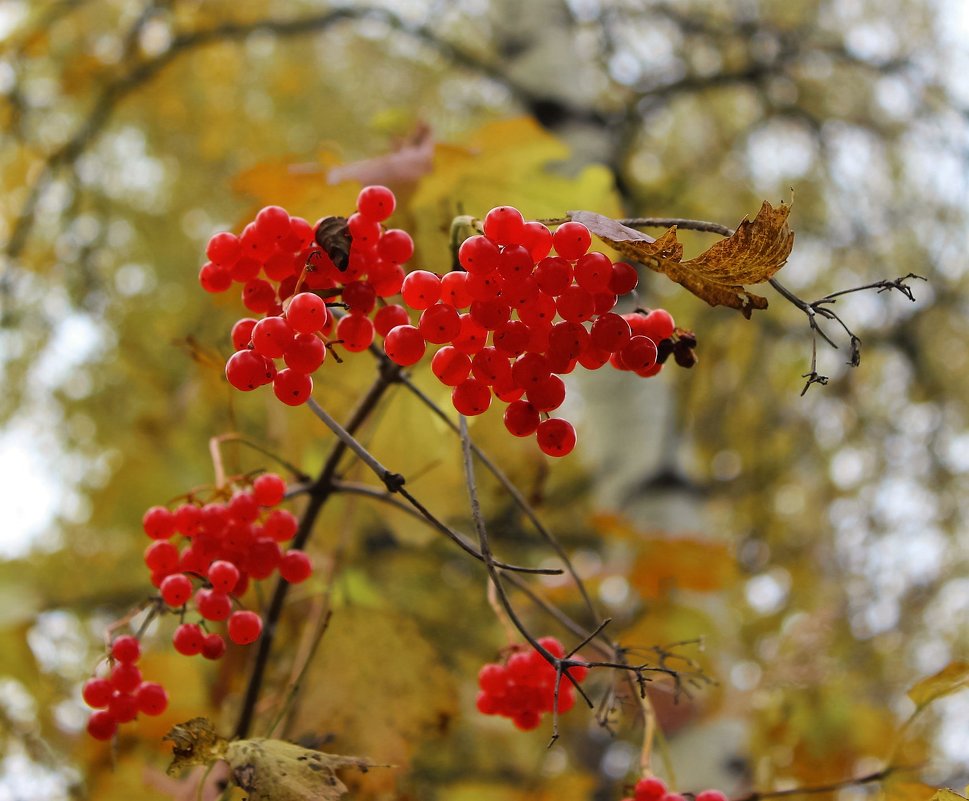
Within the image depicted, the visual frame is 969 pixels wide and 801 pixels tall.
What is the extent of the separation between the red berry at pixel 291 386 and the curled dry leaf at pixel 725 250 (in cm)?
26

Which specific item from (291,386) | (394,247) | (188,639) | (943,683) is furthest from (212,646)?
(943,683)

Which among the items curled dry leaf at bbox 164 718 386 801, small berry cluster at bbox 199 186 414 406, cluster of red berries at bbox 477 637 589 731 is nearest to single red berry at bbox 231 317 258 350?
small berry cluster at bbox 199 186 414 406

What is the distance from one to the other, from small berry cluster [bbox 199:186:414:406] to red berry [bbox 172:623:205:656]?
0.95 ft

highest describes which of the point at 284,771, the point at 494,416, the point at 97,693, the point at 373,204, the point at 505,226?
the point at 494,416

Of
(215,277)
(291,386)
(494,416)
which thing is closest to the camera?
(291,386)

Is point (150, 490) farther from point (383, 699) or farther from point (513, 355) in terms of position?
point (513, 355)

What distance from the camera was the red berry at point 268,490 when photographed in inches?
35.8

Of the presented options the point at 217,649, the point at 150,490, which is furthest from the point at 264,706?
the point at 150,490

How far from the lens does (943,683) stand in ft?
3.25

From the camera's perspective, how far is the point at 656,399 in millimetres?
2691

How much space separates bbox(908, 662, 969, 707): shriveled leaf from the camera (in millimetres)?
971

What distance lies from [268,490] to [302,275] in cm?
29

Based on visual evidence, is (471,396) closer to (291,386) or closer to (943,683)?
(291,386)

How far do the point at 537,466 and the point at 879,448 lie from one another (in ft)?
11.5
